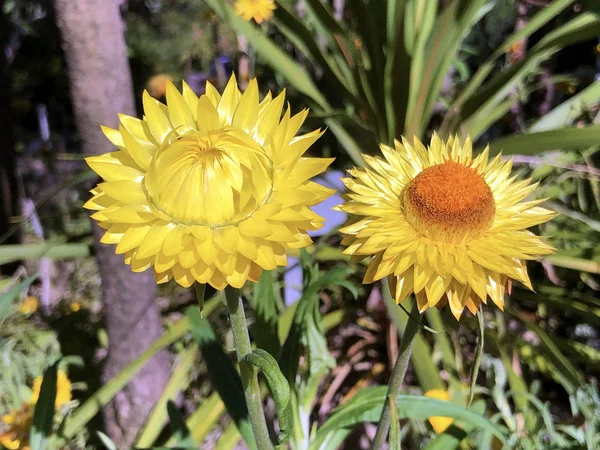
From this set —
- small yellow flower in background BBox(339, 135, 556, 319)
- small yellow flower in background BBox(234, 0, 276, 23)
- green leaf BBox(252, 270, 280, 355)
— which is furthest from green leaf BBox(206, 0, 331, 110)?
small yellow flower in background BBox(339, 135, 556, 319)

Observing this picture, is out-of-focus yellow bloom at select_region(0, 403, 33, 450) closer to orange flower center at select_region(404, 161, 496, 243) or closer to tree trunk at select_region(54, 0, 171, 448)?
tree trunk at select_region(54, 0, 171, 448)

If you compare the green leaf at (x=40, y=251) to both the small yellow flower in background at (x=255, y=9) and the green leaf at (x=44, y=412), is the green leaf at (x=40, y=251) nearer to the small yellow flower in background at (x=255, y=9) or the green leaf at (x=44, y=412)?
the green leaf at (x=44, y=412)

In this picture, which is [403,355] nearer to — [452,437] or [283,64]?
[452,437]

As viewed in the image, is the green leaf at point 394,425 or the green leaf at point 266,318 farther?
the green leaf at point 266,318

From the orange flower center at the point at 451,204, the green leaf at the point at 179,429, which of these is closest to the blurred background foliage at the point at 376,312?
the green leaf at the point at 179,429

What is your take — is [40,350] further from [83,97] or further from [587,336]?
[587,336]

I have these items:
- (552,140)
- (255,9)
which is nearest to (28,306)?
(255,9)
